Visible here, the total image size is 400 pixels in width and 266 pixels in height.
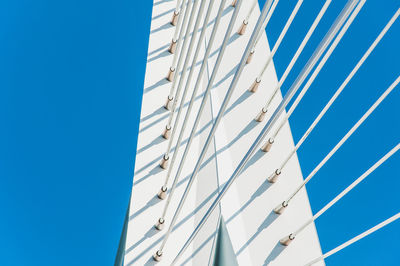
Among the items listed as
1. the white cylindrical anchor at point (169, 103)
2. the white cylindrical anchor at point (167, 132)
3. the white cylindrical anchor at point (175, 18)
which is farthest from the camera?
the white cylindrical anchor at point (175, 18)

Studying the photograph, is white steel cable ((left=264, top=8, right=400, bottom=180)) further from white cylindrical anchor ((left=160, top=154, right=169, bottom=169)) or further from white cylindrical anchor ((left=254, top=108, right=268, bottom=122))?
white cylindrical anchor ((left=160, top=154, right=169, bottom=169))

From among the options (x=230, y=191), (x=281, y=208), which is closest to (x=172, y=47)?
(x=230, y=191)

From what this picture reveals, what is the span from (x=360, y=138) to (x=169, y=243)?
5673mm

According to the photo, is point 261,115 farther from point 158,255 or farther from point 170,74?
point 158,255

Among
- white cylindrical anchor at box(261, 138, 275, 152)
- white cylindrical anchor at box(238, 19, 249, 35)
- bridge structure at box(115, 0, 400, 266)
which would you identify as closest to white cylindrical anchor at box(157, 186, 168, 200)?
bridge structure at box(115, 0, 400, 266)

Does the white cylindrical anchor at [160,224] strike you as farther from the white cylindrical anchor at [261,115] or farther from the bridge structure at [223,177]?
the white cylindrical anchor at [261,115]

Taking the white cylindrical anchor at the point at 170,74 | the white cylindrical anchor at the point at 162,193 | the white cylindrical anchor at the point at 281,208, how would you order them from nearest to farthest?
1. the white cylindrical anchor at the point at 281,208
2. the white cylindrical anchor at the point at 162,193
3. the white cylindrical anchor at the point at 170,74

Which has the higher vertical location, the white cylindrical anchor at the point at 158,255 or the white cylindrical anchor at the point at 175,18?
the white cylindrical anchor at the point at 175,18

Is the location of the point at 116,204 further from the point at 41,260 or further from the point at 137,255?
the point at 137,255

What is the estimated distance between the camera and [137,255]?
2422mm

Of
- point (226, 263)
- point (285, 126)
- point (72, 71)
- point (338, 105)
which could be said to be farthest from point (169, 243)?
point (72, 71)

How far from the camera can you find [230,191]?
2.48 meters

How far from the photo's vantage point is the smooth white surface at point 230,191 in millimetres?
2383

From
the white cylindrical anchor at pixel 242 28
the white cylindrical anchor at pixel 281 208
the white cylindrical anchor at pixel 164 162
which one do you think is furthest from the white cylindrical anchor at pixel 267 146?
the white cylindrical anchor at pixel 242 28
